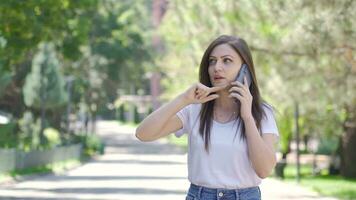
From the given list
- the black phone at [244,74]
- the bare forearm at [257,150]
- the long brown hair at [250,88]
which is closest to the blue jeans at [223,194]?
the bare forearm at [257,150]

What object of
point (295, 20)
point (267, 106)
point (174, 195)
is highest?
point (295, 20)

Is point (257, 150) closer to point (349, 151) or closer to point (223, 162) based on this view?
point (223, 162)

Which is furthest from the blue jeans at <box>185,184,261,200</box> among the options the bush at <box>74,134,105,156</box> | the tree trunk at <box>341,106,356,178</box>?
the bush at <box>74,134,105,156</box>

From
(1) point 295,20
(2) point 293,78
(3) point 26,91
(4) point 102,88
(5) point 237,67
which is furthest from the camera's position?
(4) point 102,88

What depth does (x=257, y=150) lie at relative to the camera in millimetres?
4359

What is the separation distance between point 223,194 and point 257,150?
0.86 feet

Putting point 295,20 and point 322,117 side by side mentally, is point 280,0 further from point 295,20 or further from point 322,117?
point 322,117

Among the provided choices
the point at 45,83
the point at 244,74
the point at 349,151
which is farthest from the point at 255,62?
the point at 45,83

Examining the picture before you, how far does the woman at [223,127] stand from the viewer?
4.42 meters

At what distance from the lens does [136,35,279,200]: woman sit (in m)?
4.42

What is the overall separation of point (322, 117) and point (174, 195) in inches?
Answer: 510

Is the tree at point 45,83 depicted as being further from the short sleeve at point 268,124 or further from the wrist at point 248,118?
the wrist at point 248,118

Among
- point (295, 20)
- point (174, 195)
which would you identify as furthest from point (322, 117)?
point (295, 20)

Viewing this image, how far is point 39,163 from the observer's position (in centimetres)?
3753
